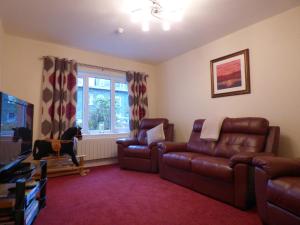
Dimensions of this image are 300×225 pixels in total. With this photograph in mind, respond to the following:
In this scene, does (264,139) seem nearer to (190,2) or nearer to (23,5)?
(190,2)

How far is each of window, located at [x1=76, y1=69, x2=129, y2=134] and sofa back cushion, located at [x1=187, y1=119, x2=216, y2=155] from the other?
71.4 inches

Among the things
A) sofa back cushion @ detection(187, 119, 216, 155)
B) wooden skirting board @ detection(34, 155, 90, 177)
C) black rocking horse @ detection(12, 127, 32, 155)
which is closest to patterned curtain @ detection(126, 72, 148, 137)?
wooden skirting board @ detection(34, 155, 90, 177)

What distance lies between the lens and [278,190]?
1.55 metres

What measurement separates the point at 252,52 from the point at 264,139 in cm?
139

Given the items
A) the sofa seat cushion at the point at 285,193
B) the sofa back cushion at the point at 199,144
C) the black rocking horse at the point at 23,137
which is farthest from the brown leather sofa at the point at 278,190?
the black rocking horse at the point at 23,137

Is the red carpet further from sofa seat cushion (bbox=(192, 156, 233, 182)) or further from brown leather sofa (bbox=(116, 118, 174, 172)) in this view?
brown leather sofa (bbox=(116, 118, 174, 172))

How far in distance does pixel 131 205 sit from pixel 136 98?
276cm

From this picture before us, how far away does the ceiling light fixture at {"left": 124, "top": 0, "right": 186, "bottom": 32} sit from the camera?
245 centimetres

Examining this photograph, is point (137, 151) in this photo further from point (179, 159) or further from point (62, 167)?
point (62, 167)

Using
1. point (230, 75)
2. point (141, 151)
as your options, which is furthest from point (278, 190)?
point (141, 151)

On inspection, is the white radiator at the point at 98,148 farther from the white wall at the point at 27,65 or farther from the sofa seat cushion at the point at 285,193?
the sofa seat cushion at the point at 285,193

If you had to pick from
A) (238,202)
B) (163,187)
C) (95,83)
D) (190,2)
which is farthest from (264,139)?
(95,83)

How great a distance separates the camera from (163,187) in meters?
2.80

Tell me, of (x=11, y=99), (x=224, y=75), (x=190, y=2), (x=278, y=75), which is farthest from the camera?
(x=224, y=75)
